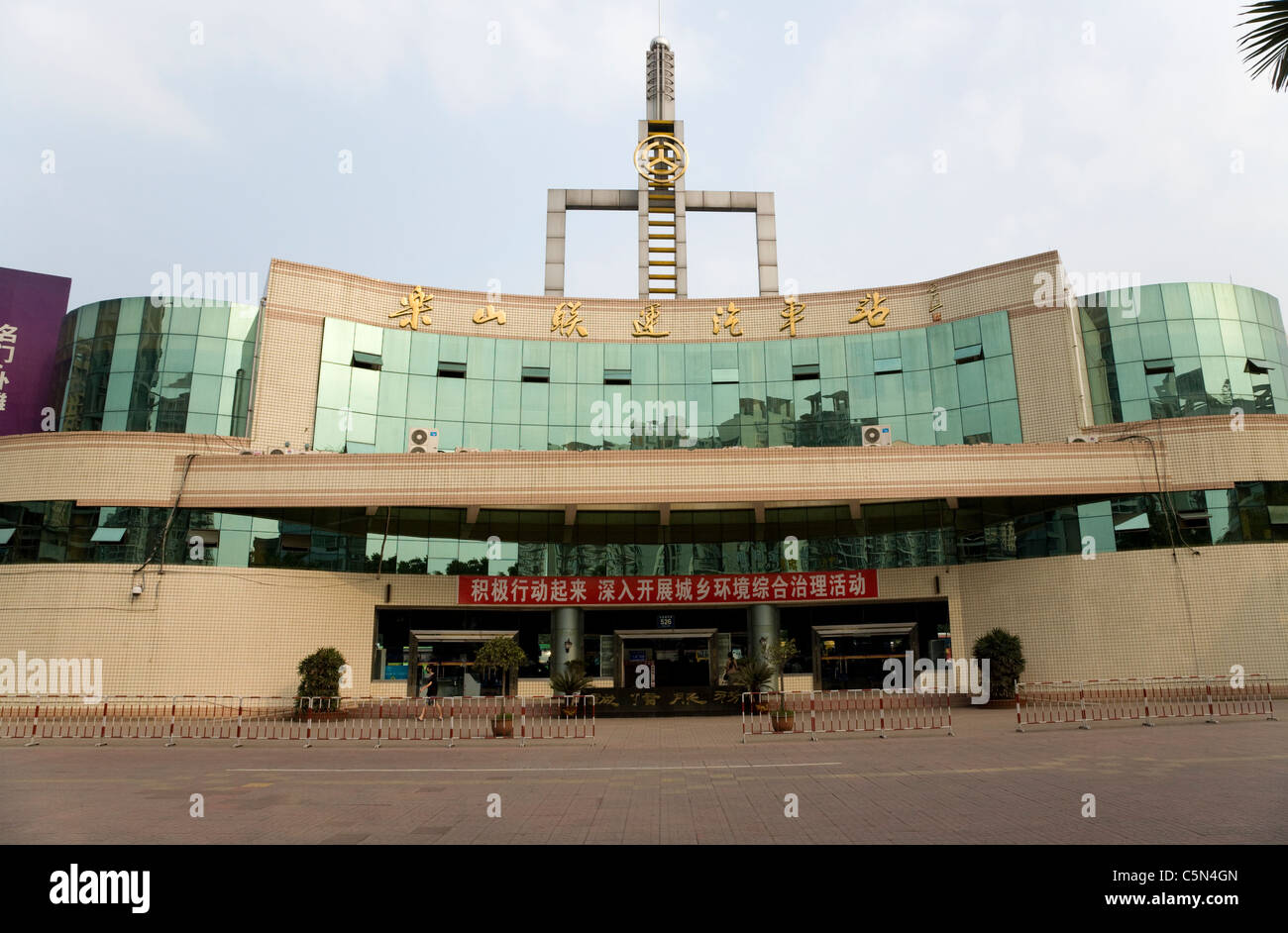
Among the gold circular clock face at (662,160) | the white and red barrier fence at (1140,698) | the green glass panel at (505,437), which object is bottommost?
the white and red barrier fence at (1140,698)

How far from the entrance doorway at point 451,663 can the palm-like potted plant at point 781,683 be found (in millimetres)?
10616

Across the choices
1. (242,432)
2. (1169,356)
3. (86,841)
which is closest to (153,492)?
(242,432)

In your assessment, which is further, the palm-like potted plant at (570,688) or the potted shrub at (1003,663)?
the potted shrub at (1003,663)

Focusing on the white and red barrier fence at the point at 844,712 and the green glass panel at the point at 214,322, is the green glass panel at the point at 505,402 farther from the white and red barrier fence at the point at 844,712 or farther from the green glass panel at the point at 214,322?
the white and red barrier fence at the point at 844,712

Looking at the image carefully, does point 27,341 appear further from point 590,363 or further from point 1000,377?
point 1000,377

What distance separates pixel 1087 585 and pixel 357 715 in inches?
1042

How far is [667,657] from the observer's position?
3369 centimetres

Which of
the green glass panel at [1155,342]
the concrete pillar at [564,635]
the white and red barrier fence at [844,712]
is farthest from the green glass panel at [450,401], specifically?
the green glass panel at [1155,342]

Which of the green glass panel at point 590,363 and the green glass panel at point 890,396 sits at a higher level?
the green glass panel at point 590,363

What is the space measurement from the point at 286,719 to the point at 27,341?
21.4m

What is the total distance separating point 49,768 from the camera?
52.4ft

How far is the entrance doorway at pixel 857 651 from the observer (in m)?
32.6

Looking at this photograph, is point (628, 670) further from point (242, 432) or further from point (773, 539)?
point (242, 432)
